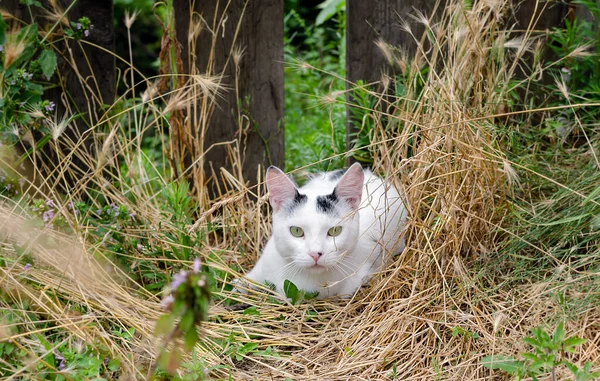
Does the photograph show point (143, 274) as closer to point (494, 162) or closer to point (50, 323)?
point (50, 323)

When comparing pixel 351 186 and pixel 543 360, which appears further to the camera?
pixel 351 186

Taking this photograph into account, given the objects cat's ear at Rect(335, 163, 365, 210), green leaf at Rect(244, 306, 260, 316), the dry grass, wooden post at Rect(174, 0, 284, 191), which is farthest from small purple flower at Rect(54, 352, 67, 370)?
wooden post at Rect(174, 0, 284, 191)

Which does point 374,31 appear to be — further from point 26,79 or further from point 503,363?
point 503,363

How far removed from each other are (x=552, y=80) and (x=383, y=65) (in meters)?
1.06

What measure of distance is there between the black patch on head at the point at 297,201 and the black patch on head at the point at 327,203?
7 centimetres

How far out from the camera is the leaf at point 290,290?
3072 millimetres

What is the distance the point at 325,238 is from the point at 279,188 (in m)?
0.33

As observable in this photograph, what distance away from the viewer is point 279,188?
10.1 ft

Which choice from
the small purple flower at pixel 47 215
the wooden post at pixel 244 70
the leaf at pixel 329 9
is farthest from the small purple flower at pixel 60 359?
the leaf at pixel 329 9

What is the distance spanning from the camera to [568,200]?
118 inches

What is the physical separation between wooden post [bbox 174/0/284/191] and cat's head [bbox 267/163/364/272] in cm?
84

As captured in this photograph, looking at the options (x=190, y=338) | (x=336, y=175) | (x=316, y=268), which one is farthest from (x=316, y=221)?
(x=190, y=338)

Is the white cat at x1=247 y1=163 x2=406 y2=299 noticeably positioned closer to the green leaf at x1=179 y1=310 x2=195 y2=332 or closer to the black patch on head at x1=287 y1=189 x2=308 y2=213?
the black patch on head at x1=287 y1=189 x2=308 y2=213

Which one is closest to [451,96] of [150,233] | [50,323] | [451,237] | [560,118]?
[451,237]
